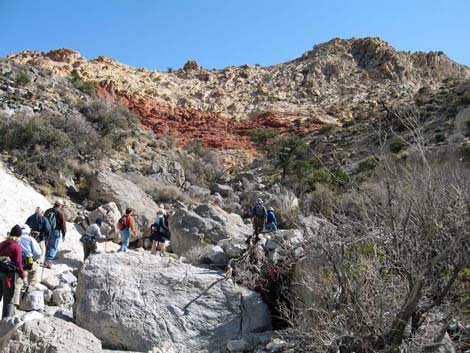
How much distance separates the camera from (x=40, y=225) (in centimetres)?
967

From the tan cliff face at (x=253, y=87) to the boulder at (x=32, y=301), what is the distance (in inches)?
1310

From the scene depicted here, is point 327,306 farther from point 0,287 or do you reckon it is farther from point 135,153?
point 135,153

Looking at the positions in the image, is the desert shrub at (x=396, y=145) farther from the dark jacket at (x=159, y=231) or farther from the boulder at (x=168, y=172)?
the dark jacket at (x=159, y=231)

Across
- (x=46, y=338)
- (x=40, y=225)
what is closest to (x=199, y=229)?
(x=40, y=225)

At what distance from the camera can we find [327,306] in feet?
19.9

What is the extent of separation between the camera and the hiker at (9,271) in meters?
6.58

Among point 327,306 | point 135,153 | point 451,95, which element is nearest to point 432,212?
point 327,306

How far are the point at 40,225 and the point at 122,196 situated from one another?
6331 mm

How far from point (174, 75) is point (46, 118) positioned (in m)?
35.1

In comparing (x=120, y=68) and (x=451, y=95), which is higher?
(x=120, y=68)

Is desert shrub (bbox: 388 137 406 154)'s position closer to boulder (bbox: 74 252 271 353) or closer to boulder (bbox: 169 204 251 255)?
boulder (bbox: 169 204 251 255)

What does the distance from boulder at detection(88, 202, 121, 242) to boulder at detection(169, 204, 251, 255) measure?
2.00 meters

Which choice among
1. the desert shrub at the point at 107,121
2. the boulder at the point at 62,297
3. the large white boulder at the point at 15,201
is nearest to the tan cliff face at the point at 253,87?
the desert shrub at the point at 107,121

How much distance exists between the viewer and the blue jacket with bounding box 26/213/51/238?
9672mm
